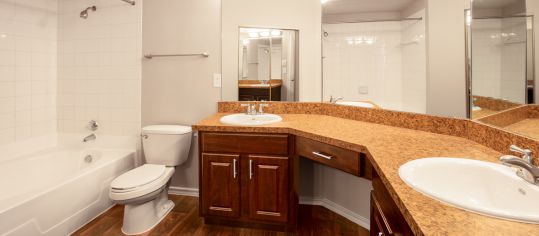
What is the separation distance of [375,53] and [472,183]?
3.52 ft

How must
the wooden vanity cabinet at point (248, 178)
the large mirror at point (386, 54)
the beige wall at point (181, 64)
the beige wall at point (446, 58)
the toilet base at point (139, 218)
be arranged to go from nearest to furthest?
the large mirror at point (386, 54) → the beige wall at point (446, 58) → the wooden vanity cabinet at point (248, 178) → the toilet base at point (139, 218) → the beige wall at point (181, 64)

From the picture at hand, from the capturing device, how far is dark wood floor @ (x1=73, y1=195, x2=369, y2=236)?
197cm

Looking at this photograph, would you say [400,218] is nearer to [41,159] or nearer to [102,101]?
[102,101]

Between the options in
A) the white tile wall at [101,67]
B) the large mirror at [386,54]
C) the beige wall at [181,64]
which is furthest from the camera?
the white tile wall at [101,67]

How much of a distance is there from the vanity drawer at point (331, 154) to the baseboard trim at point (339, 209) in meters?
0.77

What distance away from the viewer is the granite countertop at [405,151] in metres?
0.56

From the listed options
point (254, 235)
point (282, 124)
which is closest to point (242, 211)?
point (254, 235)

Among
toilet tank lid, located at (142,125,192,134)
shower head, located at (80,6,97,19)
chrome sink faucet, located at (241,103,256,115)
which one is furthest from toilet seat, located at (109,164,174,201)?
shower head, located at (80,6,97,19)

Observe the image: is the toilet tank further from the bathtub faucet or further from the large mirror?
the bathtub faucet

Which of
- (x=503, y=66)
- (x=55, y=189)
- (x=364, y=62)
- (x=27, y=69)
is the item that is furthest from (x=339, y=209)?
(x=27, y=69)

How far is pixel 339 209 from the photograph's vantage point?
2.25m

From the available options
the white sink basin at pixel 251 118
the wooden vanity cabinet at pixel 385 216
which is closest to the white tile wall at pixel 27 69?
the white sink basin at pixel 251 118

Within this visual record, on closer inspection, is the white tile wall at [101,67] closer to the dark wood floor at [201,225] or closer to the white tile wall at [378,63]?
the dark wood floor at [201,225]

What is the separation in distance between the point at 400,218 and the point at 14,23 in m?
3.11
